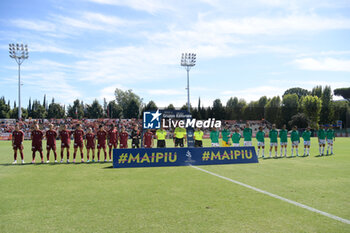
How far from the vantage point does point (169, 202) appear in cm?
686

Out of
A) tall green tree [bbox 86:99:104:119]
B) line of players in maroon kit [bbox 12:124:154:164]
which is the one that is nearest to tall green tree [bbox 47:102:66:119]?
tall green tree [bbox 86:99:104:119]

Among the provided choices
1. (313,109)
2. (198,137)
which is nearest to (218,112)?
(313,109)

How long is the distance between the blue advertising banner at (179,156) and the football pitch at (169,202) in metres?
2.19

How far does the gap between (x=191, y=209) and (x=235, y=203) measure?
1178mm

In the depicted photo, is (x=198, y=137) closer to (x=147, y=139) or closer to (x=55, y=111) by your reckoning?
(x=147, y=139)

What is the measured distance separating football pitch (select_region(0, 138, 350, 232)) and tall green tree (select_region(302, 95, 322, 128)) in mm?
66104

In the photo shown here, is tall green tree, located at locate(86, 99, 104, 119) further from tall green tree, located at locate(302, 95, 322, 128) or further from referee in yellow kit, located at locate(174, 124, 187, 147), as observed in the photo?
referee in yellow kit, located at locate(174, 124, 187, 147)

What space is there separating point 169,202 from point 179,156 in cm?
713

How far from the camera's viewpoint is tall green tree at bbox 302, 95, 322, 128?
231ft

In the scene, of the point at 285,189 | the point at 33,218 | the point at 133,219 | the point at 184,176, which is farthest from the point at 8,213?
the point at 285,189

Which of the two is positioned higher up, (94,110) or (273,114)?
(94,110)

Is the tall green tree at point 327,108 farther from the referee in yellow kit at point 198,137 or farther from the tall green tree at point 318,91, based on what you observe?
the referee in yellow kit at point 198,137

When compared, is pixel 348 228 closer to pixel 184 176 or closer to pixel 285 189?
pixel 285 189

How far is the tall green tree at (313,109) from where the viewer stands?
70550 millimetres
